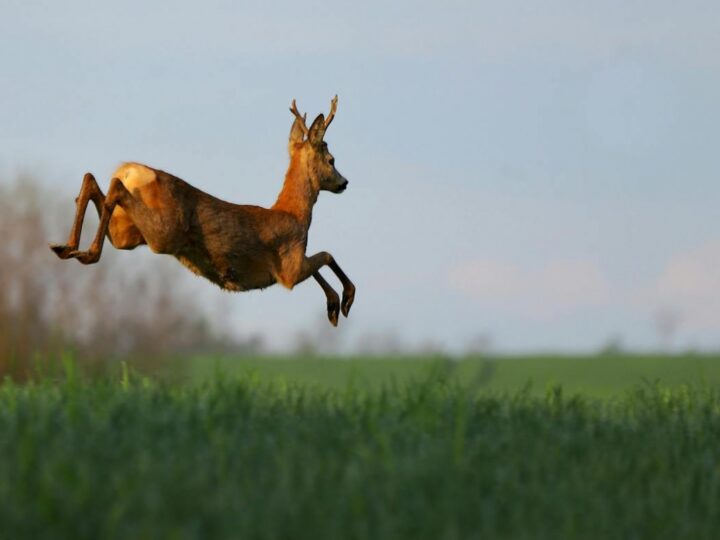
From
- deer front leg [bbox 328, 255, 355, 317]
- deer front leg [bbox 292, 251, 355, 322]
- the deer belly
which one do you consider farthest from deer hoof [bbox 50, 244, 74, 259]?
deer front leg [bbox 328, 255, 355, 317]

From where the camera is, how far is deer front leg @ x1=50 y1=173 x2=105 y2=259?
818 centimetres

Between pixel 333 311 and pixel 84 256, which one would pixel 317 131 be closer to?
pixel 333 311

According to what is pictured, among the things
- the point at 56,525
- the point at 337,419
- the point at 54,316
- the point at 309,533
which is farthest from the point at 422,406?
the point at 54,316

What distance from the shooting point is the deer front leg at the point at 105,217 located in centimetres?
819

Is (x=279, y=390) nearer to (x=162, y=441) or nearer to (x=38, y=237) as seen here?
(x=162, y=441)

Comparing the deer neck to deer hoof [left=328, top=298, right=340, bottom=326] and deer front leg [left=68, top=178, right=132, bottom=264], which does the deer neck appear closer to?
deer hoof [left=328, top=298, right=340, bottom=326]

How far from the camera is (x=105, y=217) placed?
830 cm

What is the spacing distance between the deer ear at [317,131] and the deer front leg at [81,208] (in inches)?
74.8

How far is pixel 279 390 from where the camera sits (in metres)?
8.64

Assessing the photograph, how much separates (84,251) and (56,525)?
3.49 metres

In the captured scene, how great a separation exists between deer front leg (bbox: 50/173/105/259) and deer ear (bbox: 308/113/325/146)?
1.90 meters

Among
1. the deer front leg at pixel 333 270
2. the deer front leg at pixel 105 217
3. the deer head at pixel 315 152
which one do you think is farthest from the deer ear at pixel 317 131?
the deer front leg at pixel 105 217

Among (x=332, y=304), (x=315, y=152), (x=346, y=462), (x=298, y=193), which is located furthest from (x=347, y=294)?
(x=346, y=462)

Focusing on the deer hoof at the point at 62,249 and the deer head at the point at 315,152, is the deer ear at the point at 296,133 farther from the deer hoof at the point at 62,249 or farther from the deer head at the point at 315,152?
the deer hoof at the point at 62,249
